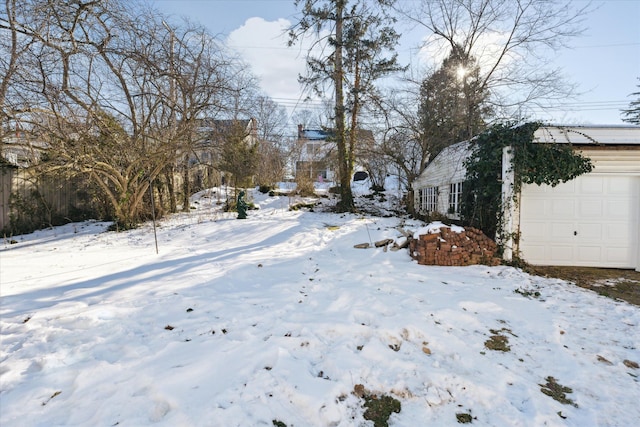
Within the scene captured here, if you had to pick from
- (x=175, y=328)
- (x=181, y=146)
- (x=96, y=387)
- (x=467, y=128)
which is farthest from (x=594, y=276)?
(x=181, y=146)

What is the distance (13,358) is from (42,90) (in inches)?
288

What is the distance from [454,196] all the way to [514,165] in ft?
11.7

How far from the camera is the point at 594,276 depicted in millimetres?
6125

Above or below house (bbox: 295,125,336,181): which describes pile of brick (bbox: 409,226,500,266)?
below

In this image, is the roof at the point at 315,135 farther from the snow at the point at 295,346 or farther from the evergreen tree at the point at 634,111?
the evergreen tree at the point at 634,111

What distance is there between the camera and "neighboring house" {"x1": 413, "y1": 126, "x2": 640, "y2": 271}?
21.2 feet

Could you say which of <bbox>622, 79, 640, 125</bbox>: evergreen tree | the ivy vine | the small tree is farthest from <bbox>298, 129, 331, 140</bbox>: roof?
<bbox>622, 79, 640, 125</bbox>: evergreen tree

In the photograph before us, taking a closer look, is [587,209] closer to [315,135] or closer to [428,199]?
[428,199]

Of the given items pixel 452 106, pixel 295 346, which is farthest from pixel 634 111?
pixel 295 346

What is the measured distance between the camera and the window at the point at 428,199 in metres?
12.3

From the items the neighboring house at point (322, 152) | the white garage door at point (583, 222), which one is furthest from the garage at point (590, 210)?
the neighboring house at point (322, 152)

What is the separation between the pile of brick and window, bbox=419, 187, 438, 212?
223 inches

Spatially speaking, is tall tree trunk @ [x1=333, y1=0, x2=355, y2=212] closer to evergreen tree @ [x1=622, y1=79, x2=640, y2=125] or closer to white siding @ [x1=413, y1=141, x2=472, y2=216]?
white siding @ [x1=413, y1=141, x2=472, y2=216]

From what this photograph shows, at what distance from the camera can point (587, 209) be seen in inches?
266
